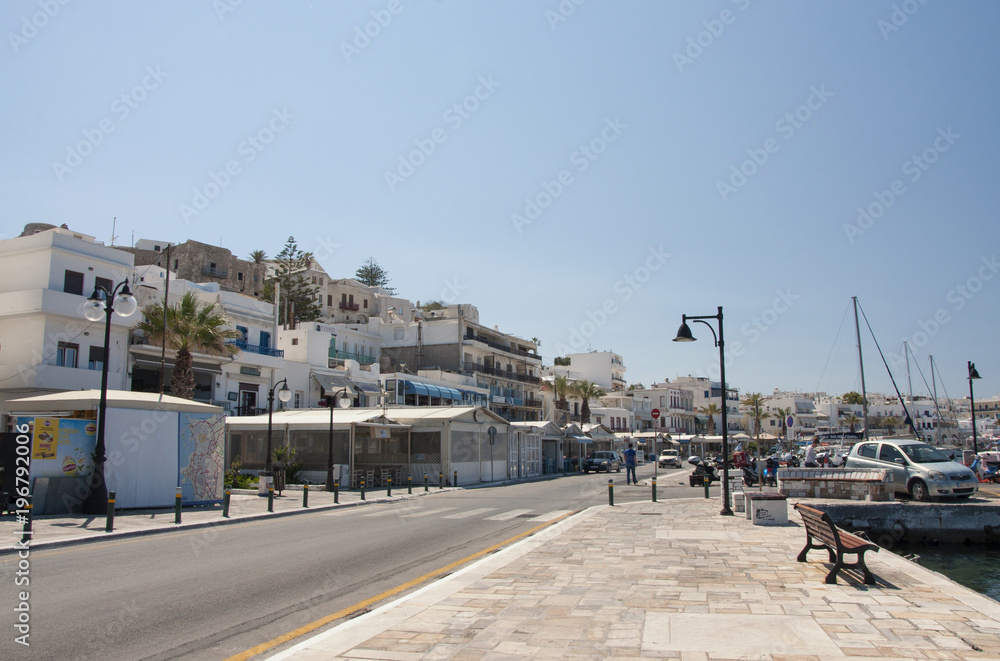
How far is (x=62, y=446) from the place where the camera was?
17312 mm

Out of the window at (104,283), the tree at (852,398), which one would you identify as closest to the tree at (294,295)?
the window at (104,283)

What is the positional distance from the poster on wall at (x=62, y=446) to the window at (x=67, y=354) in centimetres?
1542

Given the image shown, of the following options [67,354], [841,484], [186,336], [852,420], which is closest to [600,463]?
[841,484]

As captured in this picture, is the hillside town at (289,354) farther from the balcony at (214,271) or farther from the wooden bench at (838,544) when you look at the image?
the wooden bench at (838,544)

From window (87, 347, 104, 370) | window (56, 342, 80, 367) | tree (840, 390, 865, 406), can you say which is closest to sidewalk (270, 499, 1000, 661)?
window (56, 342, 80, 367)

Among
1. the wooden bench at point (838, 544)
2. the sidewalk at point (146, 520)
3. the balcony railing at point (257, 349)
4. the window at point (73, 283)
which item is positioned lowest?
the sidewalk at point (146, 520)

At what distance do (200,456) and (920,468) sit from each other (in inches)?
816

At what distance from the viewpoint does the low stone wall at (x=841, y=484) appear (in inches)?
744

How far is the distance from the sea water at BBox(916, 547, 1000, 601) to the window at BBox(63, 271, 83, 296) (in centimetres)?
3511

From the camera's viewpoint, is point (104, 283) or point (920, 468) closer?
point (920, 468)

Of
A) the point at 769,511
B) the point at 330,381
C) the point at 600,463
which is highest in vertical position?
the point at 330,381

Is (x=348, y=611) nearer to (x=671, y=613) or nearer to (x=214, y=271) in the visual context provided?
(x=671, y=613)

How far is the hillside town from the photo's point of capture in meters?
31.0

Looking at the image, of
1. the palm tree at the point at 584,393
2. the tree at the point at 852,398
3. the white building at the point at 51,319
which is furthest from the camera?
the tree at the point at 852,398
